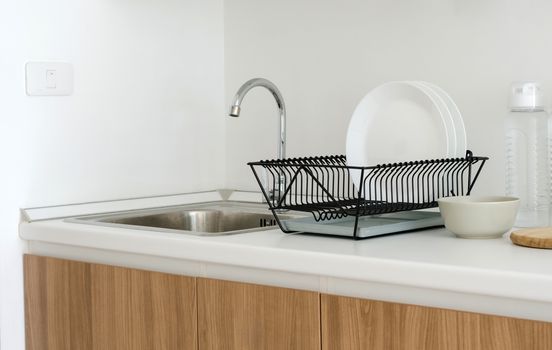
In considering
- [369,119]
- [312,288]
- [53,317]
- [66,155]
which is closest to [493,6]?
[369,119]

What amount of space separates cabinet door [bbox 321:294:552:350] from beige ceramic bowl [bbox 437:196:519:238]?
0.87ft

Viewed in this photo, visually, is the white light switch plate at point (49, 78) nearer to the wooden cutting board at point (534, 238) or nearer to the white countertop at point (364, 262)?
the white countertop at point (364, 262)

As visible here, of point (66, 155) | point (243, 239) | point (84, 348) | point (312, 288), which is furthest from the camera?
point (66, 155)

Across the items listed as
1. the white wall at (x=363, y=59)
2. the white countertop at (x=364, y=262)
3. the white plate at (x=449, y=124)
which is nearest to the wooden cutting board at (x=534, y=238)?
the white countertop at (x=364, y=262)

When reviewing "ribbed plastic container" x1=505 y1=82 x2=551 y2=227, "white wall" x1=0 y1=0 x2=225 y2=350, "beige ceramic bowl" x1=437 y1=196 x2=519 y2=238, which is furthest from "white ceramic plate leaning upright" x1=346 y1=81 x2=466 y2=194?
"white wall" x1=0 y1=0 x2=225 y2=350

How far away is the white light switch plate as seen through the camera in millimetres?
2053

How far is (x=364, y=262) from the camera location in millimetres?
1462

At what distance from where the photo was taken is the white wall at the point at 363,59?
1975 millimetres

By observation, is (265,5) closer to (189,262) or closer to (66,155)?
(66,155)

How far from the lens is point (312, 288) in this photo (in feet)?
5.08

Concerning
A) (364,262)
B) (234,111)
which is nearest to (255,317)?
(364,262)

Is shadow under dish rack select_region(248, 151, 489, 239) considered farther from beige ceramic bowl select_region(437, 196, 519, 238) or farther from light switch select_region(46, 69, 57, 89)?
light switch select_region(46, 69, 57, 89)

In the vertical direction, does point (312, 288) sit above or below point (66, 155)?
below

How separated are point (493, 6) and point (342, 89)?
1.48ft
